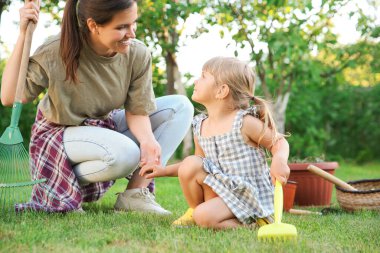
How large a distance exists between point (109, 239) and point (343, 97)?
6.85m

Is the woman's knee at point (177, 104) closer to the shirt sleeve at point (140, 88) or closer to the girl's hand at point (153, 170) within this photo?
the shirt sleeve at point (140, 88)

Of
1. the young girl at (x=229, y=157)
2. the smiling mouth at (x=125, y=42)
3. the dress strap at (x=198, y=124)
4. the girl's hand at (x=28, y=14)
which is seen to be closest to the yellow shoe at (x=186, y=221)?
the young girl at (x=229, y=157)

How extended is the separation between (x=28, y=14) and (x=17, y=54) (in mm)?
176

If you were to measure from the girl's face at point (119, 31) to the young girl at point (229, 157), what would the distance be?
35cm

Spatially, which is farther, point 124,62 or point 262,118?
point 124,62

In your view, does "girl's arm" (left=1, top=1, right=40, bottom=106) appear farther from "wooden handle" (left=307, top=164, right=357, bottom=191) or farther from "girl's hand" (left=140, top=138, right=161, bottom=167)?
"wooden handle" (left=307, top=164, right=357, bottom=191)

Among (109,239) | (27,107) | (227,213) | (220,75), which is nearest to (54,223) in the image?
(109,239)

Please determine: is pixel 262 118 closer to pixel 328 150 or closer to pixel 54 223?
pixel 54 223

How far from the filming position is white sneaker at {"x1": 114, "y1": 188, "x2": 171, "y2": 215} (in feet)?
9.32

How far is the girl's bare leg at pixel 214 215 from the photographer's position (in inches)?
88.6

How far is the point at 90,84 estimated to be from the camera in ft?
8.79

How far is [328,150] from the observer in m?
8.41

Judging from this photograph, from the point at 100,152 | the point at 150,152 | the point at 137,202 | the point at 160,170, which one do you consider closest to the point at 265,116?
the point at 160,170

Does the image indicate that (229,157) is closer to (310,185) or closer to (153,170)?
(153,170)
